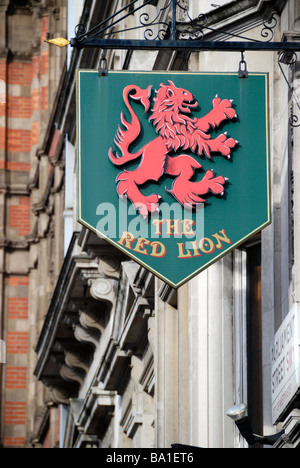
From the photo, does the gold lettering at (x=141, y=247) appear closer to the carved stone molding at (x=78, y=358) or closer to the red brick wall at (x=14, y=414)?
the carved stone molding at (x=78, y=358)

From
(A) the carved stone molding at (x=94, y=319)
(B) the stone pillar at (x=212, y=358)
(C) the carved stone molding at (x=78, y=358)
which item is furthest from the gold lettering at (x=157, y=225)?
(C) the carved stone molding at (x=78, y=358)

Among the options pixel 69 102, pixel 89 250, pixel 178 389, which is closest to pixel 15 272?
pixel 69 102

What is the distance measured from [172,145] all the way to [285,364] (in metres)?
1.88

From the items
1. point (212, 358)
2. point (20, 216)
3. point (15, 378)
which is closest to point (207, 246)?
point (212, 358)

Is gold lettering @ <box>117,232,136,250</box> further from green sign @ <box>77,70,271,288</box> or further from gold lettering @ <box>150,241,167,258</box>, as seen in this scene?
gold lettering @ <box>150,241,167,258</box>

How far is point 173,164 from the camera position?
37.0 feet

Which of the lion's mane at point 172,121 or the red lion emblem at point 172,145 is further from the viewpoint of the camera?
the lion's mane at point 172,121

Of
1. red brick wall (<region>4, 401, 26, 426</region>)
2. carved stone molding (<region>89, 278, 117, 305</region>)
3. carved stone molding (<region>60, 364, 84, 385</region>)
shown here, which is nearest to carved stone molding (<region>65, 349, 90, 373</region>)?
carved stone molding (<region>60, 364, 84, 385</region>)

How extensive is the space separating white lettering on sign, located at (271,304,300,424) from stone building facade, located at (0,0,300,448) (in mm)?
84

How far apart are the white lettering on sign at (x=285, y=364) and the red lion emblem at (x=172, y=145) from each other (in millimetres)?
1188

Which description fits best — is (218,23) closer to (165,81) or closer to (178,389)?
(165,81)

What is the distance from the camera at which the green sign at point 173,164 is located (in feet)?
36.2

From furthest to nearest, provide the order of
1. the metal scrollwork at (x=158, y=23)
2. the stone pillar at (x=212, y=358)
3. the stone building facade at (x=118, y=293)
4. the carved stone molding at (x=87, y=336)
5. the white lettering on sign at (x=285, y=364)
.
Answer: the carved stone molding at (x=87, y=336) < the stone pillar at (x=212, y=358) < the stone building facade at (x=118, y=293) < the metal scrollwork at (x=158, y=23) < the white lettering on sign at (x=285, y=364)

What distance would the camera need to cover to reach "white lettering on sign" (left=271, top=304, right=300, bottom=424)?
10250 millimetres
